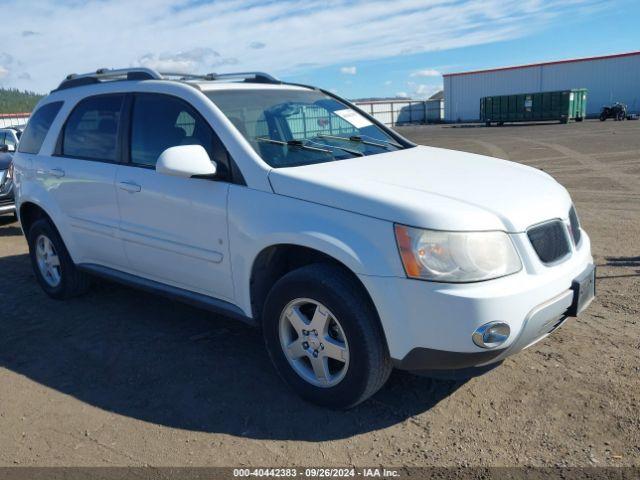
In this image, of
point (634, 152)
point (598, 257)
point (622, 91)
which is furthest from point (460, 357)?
point (622, 91)

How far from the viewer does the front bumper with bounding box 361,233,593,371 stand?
9.07ft

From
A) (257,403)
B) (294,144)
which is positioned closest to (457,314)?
(257,403)

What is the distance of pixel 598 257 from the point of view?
5977mm

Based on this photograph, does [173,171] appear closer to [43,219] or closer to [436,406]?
[436,406]

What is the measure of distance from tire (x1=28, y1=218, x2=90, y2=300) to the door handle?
4.25ft

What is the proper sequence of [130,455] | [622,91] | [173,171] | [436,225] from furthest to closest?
[622,91]
[173,171]
[130,455]
[436,225]

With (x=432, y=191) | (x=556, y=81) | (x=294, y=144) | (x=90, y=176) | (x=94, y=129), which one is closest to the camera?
(x=432, y=191)

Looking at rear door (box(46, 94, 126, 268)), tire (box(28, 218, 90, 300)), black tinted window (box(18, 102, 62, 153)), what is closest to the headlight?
rear door (box(46, 94, 126, 268))

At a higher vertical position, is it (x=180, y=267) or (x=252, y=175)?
(x=252, y=175)

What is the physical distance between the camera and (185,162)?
3.46 metres

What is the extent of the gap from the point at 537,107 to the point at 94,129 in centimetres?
4275

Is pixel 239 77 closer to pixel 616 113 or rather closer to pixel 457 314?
pixel 457 314

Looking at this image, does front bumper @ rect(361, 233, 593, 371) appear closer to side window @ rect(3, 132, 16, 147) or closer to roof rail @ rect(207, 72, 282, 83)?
roof rail @ rect(207, 72, 282, 83)

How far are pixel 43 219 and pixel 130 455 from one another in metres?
3.11
